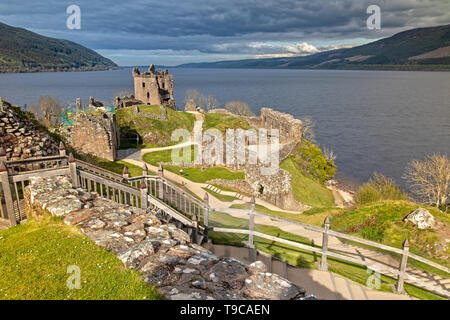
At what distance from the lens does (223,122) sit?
53.8 meters

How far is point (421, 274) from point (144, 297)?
42.1 ft

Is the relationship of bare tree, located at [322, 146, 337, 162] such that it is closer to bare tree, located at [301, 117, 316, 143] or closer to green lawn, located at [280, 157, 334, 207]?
bare tree, located at [301, 117, 316, 143]

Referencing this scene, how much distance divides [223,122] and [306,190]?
2443 centimetres

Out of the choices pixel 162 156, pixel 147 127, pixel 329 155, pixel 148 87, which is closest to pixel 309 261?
pixel 162 156

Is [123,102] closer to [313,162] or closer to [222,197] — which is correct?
[222,197]

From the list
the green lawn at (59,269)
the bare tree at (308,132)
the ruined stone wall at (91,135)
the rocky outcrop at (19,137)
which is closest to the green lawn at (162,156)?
the ruined stone wall at (91,135)

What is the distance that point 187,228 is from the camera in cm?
1215

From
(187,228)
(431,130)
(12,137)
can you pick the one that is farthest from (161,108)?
(431,130)

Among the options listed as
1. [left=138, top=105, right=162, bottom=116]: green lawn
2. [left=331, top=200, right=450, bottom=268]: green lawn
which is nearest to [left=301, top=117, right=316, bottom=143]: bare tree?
[left=138, top=105, right=162, bottom=116]: green lawn

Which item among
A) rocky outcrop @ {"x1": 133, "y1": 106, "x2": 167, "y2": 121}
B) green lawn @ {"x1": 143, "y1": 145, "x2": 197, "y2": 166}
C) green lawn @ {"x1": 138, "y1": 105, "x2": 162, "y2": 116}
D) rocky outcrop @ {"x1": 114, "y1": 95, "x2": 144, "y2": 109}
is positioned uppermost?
rocky outcrop @ {"x1": 114, "y1": 95, "x2": 144, "y2": 109}

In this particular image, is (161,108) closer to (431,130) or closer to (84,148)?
(84,148)

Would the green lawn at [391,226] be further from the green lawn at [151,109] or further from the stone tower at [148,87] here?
the stone tower at [148,87]

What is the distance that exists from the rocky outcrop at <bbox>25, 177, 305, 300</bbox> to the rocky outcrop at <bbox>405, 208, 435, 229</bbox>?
1319cm

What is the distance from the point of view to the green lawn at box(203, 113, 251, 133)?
51188mm
